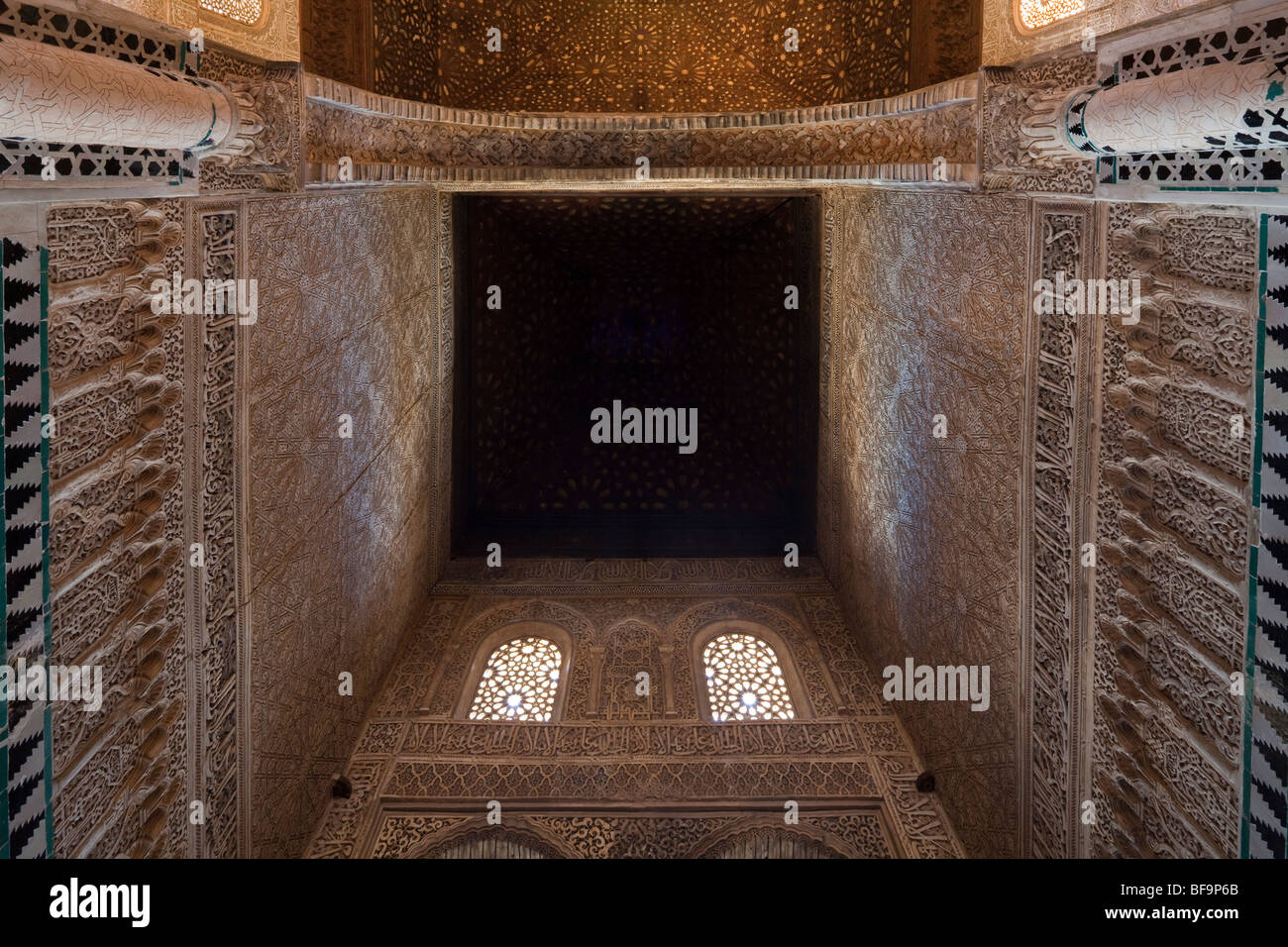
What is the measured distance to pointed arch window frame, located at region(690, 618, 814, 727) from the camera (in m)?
4.82

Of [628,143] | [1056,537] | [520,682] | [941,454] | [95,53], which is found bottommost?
[520,682]

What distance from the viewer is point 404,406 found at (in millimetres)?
5168

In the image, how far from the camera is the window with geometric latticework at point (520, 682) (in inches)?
193

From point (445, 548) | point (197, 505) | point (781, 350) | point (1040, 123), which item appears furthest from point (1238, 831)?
point (445, 548)

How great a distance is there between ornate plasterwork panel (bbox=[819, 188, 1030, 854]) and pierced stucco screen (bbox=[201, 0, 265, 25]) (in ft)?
11.5

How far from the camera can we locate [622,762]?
4.48 meters

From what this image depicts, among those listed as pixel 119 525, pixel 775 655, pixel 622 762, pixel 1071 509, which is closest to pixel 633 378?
pixel 775 655

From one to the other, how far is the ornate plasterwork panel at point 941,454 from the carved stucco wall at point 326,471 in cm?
288

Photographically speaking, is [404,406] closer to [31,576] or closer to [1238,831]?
[31,576]

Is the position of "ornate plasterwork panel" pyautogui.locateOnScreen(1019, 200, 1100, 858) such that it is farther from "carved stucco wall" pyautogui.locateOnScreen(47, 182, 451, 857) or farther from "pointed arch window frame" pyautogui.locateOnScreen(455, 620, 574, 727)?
"carved stucco wall" pyautogui.locateOnScreen(47, 182, 451, 857)

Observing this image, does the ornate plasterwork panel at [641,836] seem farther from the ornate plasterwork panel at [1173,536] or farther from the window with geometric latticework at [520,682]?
the ornate plasterwork panel at [1173,536]

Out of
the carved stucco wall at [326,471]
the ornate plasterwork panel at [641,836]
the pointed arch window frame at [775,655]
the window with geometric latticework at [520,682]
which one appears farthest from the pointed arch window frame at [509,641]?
the pointed arch window frame at [775,655]

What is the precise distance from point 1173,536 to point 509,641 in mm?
4099

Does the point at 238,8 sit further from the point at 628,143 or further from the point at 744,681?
the point at 744,681
